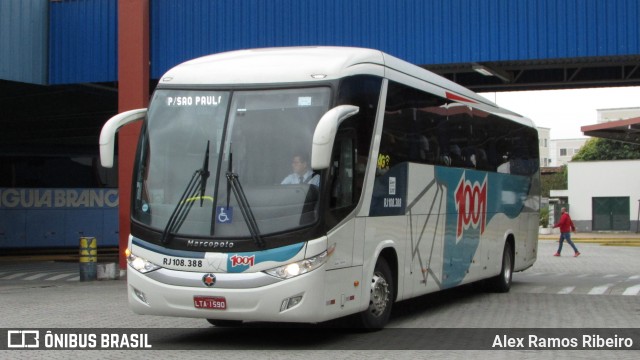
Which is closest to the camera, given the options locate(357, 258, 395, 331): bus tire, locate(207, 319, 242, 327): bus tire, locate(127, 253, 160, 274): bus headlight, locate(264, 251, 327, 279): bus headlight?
locate(264, 251, 327, 279): bus headlight

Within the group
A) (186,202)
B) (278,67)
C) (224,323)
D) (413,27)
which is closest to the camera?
(186,202)

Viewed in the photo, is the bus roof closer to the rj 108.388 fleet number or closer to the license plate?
the rj 108.388 fleet number

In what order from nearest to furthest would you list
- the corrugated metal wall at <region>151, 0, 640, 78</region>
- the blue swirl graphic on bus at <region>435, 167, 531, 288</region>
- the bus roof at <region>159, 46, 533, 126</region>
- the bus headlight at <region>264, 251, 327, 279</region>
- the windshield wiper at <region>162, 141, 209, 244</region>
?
the bus headlight at <region>264, 251, 327, 279</region> → the windshield wiper at <region>162, 141, 209, 244</region> → the bus roof at <region>159, 46, 533, 126</region> → the blue swirl graphic on bus at <region>435, 167, 531, 288</region> → the corrugated metal wall at <region>151, 0, 640, 78</region>

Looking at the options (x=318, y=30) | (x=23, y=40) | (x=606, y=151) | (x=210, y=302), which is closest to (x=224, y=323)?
(x=210, y=302)

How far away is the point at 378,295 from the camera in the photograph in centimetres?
1136

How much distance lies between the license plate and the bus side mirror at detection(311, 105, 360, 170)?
5.62 ft

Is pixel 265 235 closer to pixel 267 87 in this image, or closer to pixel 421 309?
pixel 267 87

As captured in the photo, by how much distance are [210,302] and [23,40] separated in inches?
531

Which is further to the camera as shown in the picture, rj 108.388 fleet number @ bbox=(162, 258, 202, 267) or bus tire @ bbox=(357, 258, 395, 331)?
bus tire @ bbox=(357, 258, 395, 331)

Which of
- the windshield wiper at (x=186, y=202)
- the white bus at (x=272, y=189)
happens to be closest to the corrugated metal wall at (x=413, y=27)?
the white bus at (x=272, y=189)

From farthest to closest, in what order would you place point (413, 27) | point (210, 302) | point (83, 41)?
point (83, 41) → point (413, 27) → point (210, 302)

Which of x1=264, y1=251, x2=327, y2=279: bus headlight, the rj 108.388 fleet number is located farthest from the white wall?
the rj 108.388 fleet number

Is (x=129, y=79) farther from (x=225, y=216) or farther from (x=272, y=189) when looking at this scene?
(x=272, y=189)

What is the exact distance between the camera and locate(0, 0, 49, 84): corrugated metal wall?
20422 millimetres
